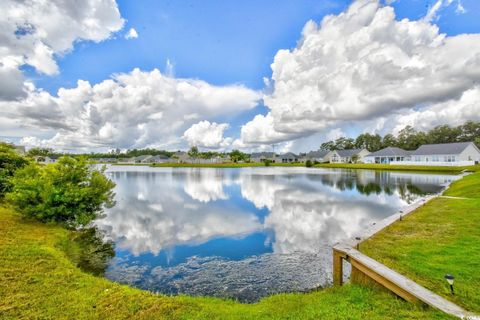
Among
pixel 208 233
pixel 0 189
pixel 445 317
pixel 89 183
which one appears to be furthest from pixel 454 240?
pixel 0 189

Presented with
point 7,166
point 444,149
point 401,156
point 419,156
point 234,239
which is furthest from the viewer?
point 401,156

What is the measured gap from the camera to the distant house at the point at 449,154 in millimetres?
47312

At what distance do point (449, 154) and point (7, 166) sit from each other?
62.6 metres

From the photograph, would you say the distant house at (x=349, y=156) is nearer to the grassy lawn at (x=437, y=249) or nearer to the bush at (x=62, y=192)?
the grassy lawn at (x=437, y=249)

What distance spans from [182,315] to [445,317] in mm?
3844

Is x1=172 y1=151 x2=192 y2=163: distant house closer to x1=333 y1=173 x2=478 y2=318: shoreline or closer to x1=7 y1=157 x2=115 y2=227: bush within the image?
x1=7 y1=157 x2=115 y2=227: bush

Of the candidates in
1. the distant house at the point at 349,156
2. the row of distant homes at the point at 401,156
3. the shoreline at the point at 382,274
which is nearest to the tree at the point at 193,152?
the row of distant homes at the point at 401,156

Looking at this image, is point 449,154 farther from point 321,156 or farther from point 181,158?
point 181,158

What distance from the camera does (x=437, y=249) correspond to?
6.53 metres

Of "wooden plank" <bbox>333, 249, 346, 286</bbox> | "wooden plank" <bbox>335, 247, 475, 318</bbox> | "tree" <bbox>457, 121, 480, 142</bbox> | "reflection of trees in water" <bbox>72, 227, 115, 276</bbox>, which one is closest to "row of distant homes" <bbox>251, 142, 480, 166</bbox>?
"tree" <bbox>457, 121, 480, 142</bbox>

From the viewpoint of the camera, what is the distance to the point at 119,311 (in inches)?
171

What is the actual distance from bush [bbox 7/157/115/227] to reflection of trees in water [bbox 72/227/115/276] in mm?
627

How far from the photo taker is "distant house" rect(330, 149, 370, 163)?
77.1m

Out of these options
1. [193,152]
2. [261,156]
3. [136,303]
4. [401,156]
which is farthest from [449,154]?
[193,152]
